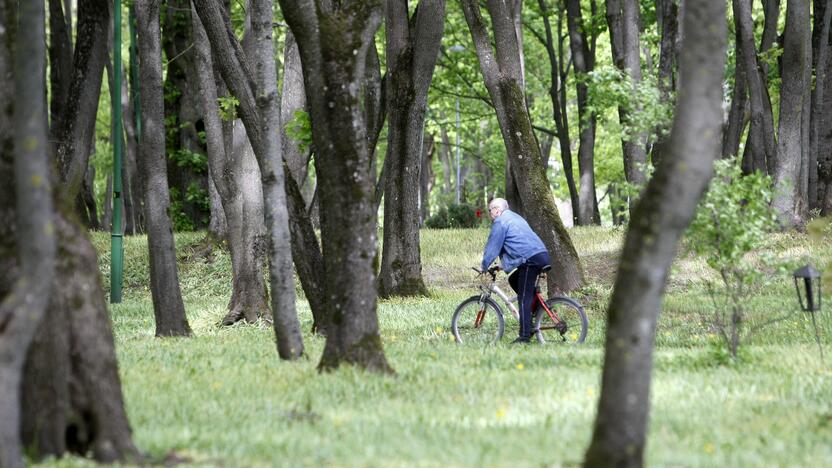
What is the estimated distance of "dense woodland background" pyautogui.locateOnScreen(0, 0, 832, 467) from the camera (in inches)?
212

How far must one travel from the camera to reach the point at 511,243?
41.5ft

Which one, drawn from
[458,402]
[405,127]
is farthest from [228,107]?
[458,402]

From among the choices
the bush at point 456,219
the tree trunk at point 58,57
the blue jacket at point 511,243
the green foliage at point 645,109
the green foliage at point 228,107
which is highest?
the tree trunk at point 58,57

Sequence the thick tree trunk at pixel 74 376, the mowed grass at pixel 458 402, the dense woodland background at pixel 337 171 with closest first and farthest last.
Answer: the dense woodland background at pixel 337 171, the thick tree trunk at pixel 74 376, the mowed grass at pixel 458 402

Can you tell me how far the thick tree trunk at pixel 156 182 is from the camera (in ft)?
46.4

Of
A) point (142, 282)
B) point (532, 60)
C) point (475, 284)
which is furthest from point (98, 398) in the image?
point (532, 60)

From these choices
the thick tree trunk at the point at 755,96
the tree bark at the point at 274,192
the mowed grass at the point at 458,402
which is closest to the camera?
the mowed grass at the point at 458,402

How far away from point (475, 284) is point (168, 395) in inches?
565

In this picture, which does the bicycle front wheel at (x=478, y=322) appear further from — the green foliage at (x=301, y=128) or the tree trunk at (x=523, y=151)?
→ the tree trunk at (x=523, y=151)

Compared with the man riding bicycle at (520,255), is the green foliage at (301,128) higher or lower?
higher

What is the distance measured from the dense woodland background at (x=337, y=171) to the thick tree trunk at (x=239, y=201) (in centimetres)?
3

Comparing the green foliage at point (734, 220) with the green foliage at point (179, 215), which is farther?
the green foliage at point (179, 215)

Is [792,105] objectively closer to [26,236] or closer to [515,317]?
[515,317]

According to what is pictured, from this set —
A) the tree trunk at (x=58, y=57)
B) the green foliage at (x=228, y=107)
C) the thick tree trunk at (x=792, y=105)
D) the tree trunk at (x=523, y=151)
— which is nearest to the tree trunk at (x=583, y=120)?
the thick tree trunk at (x=792, y=105)
